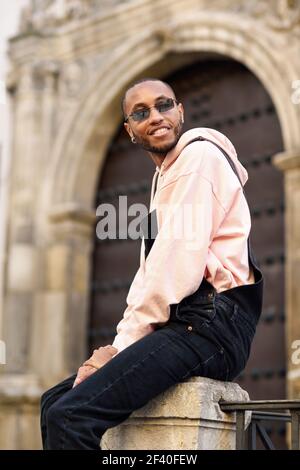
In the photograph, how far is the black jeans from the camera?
2.34m

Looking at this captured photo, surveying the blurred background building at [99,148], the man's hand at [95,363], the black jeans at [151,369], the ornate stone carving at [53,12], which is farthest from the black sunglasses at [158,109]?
the ornate stone carving at [53,12]

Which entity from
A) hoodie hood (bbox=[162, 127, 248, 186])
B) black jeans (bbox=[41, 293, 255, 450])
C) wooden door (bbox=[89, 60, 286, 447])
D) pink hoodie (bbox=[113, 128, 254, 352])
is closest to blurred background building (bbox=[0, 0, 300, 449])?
wooden door (bbox=[89, 60, 286, 447])

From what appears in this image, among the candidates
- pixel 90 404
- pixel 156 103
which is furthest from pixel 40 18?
pixel 90 404

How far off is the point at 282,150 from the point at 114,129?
193 cm

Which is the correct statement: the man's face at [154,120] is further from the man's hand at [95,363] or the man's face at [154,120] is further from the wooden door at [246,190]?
the wooden door at [246,190]

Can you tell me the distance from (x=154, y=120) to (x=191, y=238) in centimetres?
43

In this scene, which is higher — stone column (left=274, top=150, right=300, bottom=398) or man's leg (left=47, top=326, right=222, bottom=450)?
stone column (left=274, top=150, right=300, bottom=398)

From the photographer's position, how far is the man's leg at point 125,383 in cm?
234

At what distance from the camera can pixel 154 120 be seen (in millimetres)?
2760

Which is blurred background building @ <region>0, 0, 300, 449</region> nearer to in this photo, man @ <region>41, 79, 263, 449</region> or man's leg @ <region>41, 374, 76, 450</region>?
man @ <region>41, 79, 263, 449</region>

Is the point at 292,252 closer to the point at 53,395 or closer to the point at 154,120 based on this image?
the point at 154,120

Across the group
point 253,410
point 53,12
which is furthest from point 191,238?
point 53,12

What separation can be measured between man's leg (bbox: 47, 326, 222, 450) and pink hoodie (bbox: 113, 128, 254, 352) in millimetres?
92

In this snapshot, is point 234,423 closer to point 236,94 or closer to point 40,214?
point 236,94
